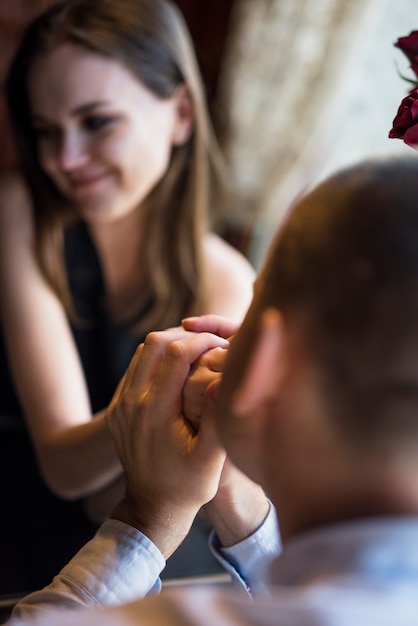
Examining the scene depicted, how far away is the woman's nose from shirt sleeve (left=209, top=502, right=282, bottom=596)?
27.8 inches

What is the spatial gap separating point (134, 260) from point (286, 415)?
1.00 metres

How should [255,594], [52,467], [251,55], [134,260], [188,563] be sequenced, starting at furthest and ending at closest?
[251,55]
[134,260]
[52,467]
[188,563]
[255,594]

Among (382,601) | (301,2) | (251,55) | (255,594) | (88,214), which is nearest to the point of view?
(382,601)

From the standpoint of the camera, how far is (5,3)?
68.4 inches

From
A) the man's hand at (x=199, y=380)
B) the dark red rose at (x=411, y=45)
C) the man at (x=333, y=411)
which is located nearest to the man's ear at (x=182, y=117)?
the dark red rose at (x=411, y=45)

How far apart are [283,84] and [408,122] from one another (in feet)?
4.21

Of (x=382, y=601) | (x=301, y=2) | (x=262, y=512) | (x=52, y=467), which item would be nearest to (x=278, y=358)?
(x=382, y=601)

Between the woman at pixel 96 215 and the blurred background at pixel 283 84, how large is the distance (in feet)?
1.31

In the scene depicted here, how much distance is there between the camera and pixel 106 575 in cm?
60

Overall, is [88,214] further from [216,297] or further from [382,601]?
[382,601]

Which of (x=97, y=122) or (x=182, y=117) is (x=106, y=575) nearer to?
(x=97, y=122)

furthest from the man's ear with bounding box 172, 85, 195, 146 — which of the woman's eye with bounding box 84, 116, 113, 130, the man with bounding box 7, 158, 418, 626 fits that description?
the man with bounding box 7, 158, 418, 626

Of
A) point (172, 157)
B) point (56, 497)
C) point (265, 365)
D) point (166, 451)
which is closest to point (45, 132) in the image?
point (172, 157)

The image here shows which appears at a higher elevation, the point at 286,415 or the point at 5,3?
the point at 5,3
